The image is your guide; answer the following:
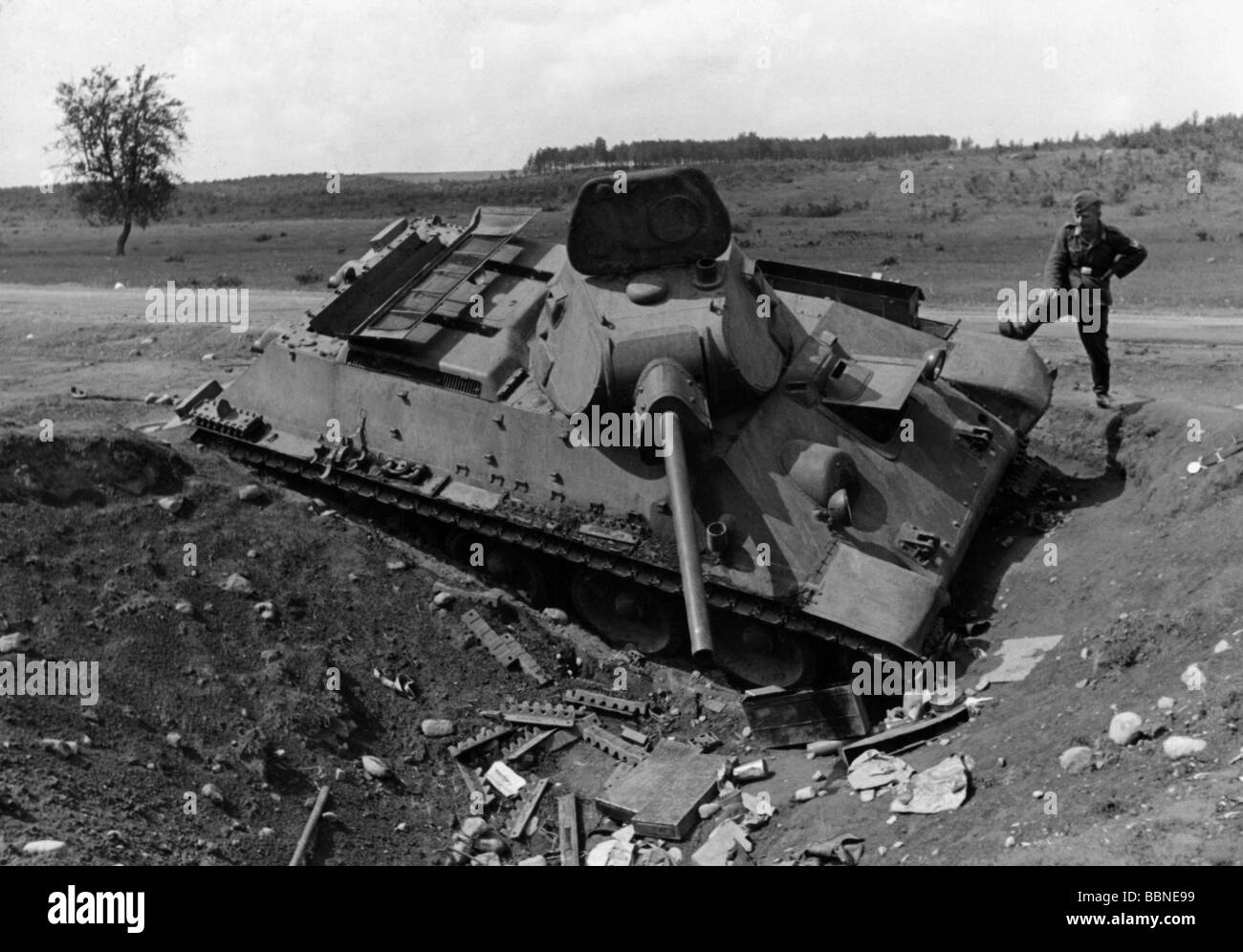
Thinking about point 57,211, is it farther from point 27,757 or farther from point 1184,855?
point 1184,855

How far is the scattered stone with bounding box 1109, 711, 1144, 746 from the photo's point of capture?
891cm

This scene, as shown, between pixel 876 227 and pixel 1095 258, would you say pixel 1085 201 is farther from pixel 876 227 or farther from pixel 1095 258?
pixel 876 227

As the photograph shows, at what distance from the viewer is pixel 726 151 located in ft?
249

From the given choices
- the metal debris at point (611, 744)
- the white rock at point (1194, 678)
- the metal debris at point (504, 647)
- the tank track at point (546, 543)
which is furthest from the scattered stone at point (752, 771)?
the white rock at point (1194, 678)

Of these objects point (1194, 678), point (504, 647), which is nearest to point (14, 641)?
point (504, 647)

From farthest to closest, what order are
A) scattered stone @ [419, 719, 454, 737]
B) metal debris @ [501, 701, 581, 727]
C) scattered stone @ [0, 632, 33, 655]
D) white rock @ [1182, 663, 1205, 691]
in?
metal debris @ [501, 701, 581, 727], scattered stone @ [419, 719, 454, 737], scattered stone @ [0, 632, 33, 655], white rock @ [1182, 663, 1205, 691]

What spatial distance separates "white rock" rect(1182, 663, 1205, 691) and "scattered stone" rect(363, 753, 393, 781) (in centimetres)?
607

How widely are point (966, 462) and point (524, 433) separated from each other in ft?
14.5

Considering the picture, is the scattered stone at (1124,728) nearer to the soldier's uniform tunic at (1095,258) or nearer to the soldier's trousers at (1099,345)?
the soldier's uniform tunic at (1095,258)

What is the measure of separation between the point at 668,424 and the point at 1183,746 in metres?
5.14

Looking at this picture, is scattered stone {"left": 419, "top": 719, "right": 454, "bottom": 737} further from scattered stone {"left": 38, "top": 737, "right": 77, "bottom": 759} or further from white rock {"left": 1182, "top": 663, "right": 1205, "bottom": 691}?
white rock {"left": 1182, "top": 663, "right": 1205, "bottom": 691}

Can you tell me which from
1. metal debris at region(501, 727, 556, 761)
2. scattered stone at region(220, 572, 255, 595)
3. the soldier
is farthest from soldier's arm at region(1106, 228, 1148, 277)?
scattered stone at region(220, 572, 255, 595)

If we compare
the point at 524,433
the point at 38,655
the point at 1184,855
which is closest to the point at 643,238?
the point at 524,433

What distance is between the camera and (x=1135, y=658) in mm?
10125
